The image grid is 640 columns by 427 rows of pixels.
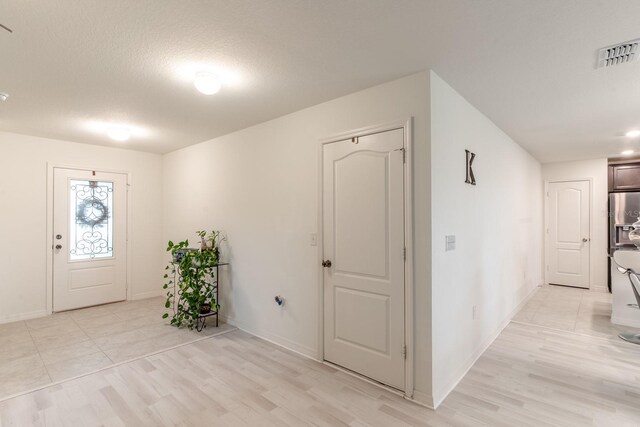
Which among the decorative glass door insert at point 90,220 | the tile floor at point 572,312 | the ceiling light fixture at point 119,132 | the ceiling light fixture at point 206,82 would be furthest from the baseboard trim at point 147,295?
the tile floor at point 572,312

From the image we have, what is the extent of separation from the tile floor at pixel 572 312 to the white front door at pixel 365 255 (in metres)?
2.79

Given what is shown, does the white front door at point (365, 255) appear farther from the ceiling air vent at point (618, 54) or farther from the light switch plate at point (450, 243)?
→ the ceiling air vent at point (618, 54)

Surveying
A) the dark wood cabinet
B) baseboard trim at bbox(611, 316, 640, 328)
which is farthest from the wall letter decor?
the dark wood cabinet

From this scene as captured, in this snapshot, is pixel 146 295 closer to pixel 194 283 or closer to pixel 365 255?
pixel 194 283

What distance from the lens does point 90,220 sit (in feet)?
16.5

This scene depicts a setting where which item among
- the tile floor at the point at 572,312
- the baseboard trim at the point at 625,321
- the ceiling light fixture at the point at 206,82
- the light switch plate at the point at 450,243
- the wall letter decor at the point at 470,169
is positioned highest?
the ceiling light fixture at the point at 206,82

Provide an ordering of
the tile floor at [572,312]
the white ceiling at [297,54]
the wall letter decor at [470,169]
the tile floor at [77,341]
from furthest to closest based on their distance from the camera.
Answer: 1. the tile floor at [572,312]
2. the wall letter decor at [470,169]
3. the tile floor at [77,341]
4. the white ceiling at [297,54]

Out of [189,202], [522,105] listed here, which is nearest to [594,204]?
[522,105]

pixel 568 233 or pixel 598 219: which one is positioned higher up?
pixel 598 219

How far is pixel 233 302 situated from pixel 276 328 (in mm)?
904

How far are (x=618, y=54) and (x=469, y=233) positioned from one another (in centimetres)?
166

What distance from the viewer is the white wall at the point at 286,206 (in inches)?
94.7

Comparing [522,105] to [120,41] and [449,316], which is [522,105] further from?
[120,41]

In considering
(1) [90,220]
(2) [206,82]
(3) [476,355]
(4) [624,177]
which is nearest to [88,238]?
(1) [90,220]
